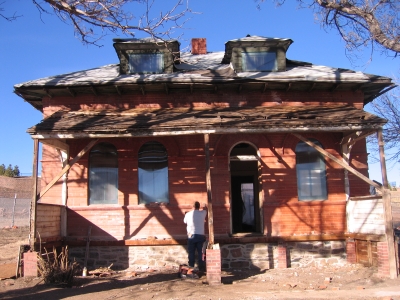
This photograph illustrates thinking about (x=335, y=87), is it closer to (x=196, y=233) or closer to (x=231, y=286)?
(x=196, y=233)

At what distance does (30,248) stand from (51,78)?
5.37 meters

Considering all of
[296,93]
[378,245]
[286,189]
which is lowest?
[378,245]

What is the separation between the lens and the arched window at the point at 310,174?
12.7 metres

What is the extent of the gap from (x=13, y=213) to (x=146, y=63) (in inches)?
491

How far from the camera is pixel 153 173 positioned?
1262 cm

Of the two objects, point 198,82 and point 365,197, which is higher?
point 198,82

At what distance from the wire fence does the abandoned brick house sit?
1100 cm

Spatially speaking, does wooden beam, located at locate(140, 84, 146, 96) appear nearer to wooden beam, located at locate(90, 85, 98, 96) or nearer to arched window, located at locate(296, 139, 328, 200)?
wooden beam, located at locate(90, 85, 98, 96)

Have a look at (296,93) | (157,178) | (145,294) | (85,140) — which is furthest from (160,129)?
(296,93)

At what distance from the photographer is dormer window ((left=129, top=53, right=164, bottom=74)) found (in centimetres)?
1393

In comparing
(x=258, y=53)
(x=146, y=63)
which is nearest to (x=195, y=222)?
(x=146, y=63)

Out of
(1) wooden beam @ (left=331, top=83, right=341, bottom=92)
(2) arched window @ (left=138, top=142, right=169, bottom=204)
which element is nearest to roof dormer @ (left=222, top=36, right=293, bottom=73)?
(1) wooden beam @ (left=331, top=83, right=341, bottom=92)

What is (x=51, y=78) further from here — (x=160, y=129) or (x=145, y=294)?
(x=145, y=294)

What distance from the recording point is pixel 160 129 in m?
10.8
